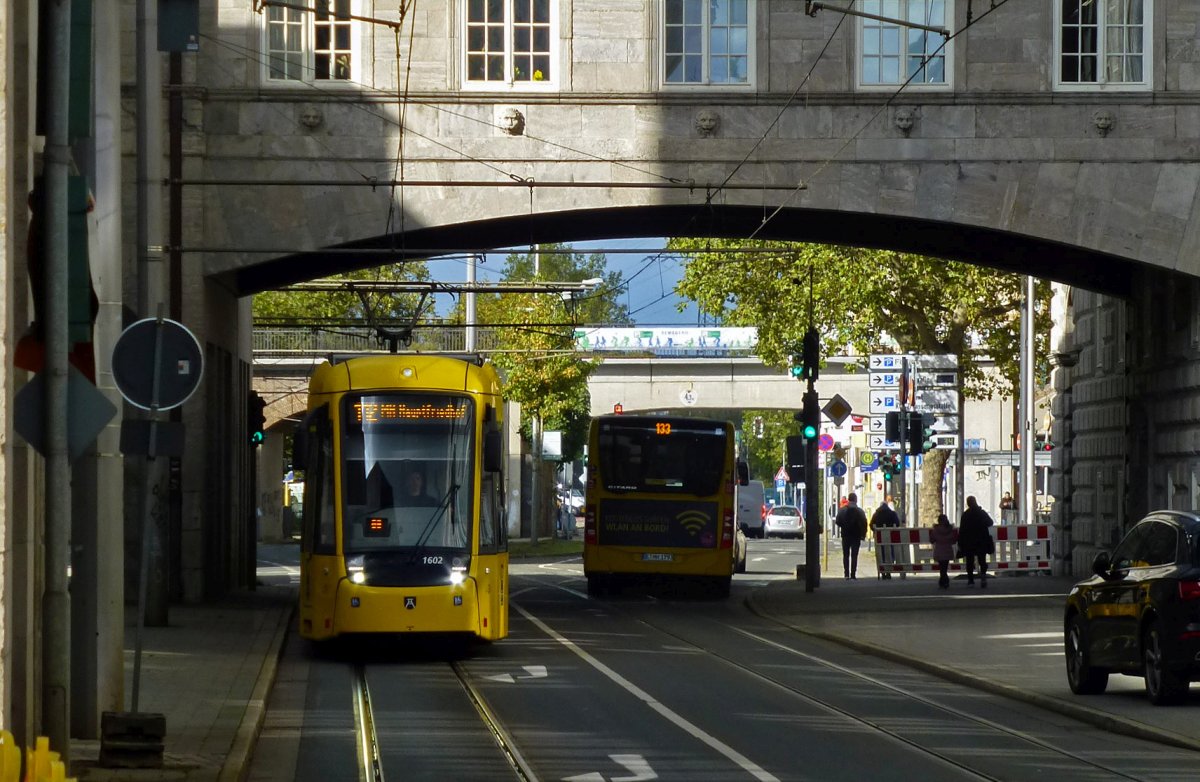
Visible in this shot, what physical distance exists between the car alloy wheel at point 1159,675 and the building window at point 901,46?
1433cm

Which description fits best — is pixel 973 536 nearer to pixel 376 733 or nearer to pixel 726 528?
pixel 726 528

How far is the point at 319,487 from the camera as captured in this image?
65.0ft

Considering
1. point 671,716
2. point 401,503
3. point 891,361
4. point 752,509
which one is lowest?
point 671,716

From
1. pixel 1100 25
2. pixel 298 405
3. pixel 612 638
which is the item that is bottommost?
pixel 612 638

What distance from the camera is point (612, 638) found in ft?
77.9

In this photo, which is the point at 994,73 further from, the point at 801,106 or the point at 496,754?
the point at 496,754

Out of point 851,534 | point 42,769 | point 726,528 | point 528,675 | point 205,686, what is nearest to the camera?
point 42,769

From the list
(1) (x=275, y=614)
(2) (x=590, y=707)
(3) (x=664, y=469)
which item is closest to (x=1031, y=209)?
(3) (x=664, y=469)

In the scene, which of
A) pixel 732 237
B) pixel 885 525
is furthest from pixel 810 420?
pixel 885 525

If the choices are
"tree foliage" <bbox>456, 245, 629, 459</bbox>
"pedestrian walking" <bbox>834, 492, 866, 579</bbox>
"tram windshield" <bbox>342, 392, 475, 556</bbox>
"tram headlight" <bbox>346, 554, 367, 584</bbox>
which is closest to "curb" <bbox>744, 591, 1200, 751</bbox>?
"tram windshield" <bbox>342, 392, 475, 556</bbox>

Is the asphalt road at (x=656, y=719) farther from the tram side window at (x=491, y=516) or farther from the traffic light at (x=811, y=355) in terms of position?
the traffic light at (x=811, y=355)

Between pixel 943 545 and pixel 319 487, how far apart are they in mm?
17944

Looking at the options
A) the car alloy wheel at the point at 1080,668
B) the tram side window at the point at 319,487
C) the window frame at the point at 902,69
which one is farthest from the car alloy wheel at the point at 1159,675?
the window frame at the point at 902,69

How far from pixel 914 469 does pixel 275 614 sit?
21.0 meters
